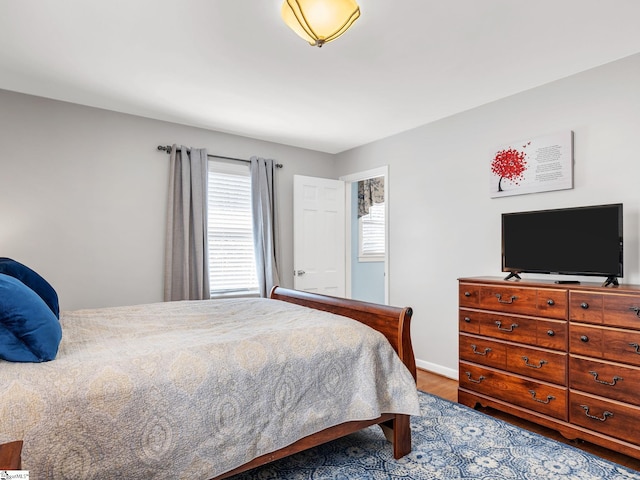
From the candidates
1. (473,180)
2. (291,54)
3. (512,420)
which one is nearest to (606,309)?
(512,420)

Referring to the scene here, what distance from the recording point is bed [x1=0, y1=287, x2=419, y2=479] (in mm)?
1295

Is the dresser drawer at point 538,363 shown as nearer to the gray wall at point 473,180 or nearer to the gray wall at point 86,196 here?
the gray wall at point 473,180

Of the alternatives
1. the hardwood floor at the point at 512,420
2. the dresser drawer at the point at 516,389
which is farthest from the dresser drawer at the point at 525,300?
the hardwood floor at the point at 512,420

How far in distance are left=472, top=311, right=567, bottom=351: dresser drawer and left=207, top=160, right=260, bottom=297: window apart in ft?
8.05

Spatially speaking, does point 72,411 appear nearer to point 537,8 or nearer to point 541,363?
point 541,363

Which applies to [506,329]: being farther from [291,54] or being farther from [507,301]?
[291,54]

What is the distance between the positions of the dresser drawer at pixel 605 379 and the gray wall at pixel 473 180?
690mm

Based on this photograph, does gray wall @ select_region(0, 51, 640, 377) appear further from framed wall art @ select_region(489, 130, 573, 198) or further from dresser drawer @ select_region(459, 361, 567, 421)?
dresser drawer @ select_region(459, 361, 567, 421)

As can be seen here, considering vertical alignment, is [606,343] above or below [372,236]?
below

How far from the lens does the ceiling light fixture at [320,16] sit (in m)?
1.77

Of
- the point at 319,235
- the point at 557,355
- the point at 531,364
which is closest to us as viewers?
the point at 557,355

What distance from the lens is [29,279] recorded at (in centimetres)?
215

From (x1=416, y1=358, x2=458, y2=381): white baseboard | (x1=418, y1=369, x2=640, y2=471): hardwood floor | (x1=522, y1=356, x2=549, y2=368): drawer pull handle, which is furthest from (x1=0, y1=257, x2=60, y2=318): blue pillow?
(x1=416, y1=358, x2=458, y2=381): white baseboard

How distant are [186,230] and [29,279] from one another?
169 cm
